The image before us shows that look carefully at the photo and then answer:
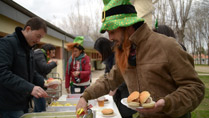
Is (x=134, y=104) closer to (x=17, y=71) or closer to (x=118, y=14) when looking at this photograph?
(x=118, y=14)

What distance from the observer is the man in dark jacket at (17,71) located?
1.92 metres

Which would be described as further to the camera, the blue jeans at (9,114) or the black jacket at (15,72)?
the blue jeans at (9,114)

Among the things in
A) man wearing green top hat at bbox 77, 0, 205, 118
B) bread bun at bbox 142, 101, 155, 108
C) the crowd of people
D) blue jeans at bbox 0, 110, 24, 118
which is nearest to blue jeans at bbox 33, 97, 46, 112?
the crowd of people

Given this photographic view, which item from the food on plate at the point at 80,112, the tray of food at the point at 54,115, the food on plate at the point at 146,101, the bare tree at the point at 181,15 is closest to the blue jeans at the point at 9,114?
the tray of food at the point at 54,115

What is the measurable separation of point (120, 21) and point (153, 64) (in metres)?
0.44

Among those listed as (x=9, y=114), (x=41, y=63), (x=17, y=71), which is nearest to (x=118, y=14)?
(x=17, y=71)

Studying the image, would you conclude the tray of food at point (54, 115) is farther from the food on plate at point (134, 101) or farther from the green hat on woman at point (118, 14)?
the green hat on woman at point (118, 14)

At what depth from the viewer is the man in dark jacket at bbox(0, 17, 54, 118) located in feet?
6.31

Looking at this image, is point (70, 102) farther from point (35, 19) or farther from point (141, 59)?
point (141, 59)

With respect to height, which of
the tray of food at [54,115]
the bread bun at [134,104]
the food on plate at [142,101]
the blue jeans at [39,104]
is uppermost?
the food on plate at [142,101]

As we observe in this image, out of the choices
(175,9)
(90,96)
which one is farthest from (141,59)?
(175,9)

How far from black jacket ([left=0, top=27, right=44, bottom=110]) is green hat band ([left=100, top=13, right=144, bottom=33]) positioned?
1221mm

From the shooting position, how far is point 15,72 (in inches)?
82.7

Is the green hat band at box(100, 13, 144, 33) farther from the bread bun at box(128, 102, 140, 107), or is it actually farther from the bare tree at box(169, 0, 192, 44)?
the bare tree at box(169, 0, 192, 44)
